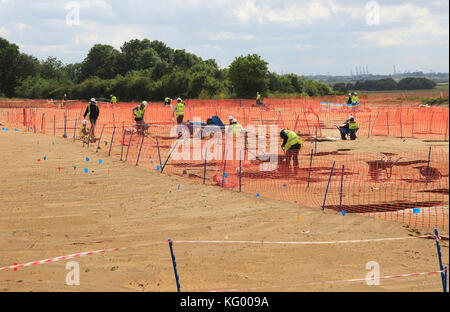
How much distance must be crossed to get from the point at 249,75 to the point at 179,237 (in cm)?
4608

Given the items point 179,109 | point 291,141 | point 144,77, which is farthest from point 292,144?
point 144,77

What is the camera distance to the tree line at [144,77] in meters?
53.7

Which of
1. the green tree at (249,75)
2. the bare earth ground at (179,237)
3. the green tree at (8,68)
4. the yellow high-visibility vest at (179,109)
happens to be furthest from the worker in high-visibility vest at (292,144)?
the green tree at (8,68)

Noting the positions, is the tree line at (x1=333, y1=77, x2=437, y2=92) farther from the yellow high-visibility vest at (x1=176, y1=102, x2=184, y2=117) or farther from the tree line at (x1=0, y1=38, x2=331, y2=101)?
the yellow high-visibility vest at (x1=176, y1=102, x2=184, y2=117)

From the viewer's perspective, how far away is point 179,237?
8.30 m

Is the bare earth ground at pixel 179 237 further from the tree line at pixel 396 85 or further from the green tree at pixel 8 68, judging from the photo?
the green tree at pixel 8 68

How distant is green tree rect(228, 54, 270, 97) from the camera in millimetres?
52844

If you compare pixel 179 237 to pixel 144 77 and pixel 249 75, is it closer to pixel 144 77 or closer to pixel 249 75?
pixel 249 75

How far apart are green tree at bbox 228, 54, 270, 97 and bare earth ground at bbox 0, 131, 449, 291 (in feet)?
134

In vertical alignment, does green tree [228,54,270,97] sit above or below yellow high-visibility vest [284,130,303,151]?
above

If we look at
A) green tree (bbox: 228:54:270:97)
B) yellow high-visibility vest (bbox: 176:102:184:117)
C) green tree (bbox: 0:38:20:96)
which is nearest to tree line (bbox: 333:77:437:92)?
green tree (bbox: 228:54:270:97)
